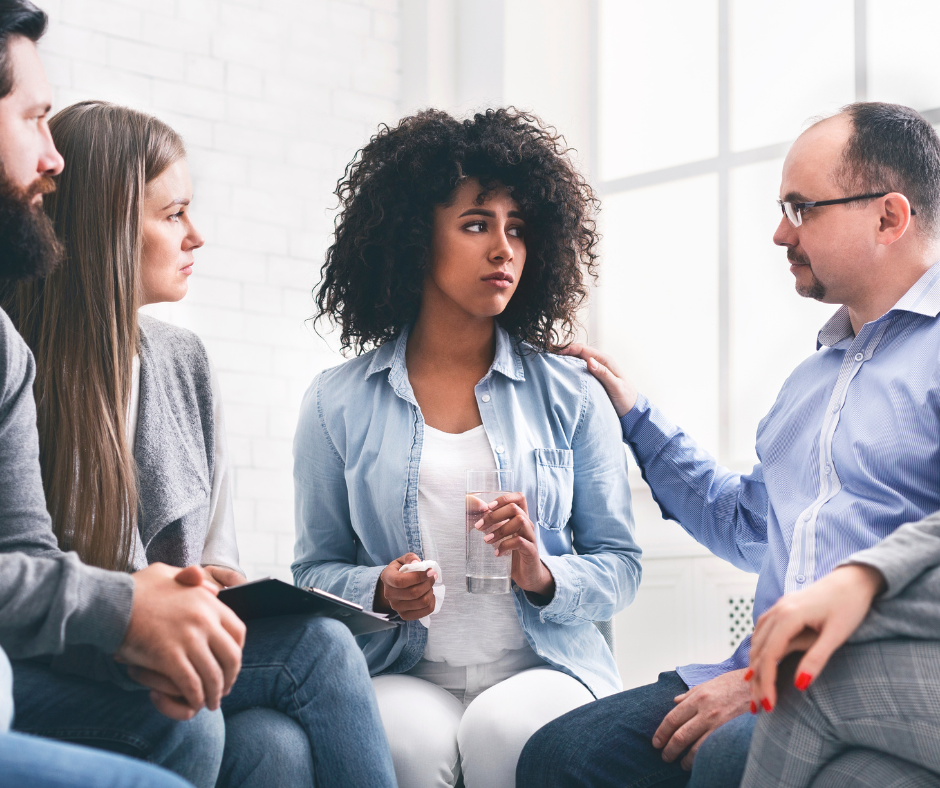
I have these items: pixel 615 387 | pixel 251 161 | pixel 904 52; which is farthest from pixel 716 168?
pixel 615 387

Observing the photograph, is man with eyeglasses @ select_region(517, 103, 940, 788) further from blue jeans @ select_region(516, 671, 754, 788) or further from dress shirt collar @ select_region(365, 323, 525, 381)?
dress shirt collar @ select_region(365, 323, 525, 381)

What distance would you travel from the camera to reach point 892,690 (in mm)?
1099

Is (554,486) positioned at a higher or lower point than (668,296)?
lower

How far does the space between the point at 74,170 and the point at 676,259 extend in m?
2.36

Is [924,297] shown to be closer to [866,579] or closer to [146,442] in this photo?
[866,579]

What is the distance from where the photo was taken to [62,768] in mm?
839

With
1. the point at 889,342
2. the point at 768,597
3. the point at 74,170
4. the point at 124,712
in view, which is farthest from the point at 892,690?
the point at 74,170

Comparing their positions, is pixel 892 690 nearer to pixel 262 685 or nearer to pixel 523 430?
pixel 262 685

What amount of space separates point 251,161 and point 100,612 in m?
2.74

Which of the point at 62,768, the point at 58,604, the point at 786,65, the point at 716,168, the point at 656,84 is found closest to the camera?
the point at 62,768

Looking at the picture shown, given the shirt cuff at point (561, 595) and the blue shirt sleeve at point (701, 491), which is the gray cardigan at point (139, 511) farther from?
the blue shirt sleeve at point (701, 491)

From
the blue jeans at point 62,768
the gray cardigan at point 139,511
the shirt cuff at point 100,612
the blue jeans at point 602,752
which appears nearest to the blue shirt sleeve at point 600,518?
the blue jeans at point 602,752

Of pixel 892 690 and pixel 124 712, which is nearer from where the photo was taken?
pixel 892 690

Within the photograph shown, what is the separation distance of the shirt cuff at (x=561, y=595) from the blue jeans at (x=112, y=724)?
2.27 ft
